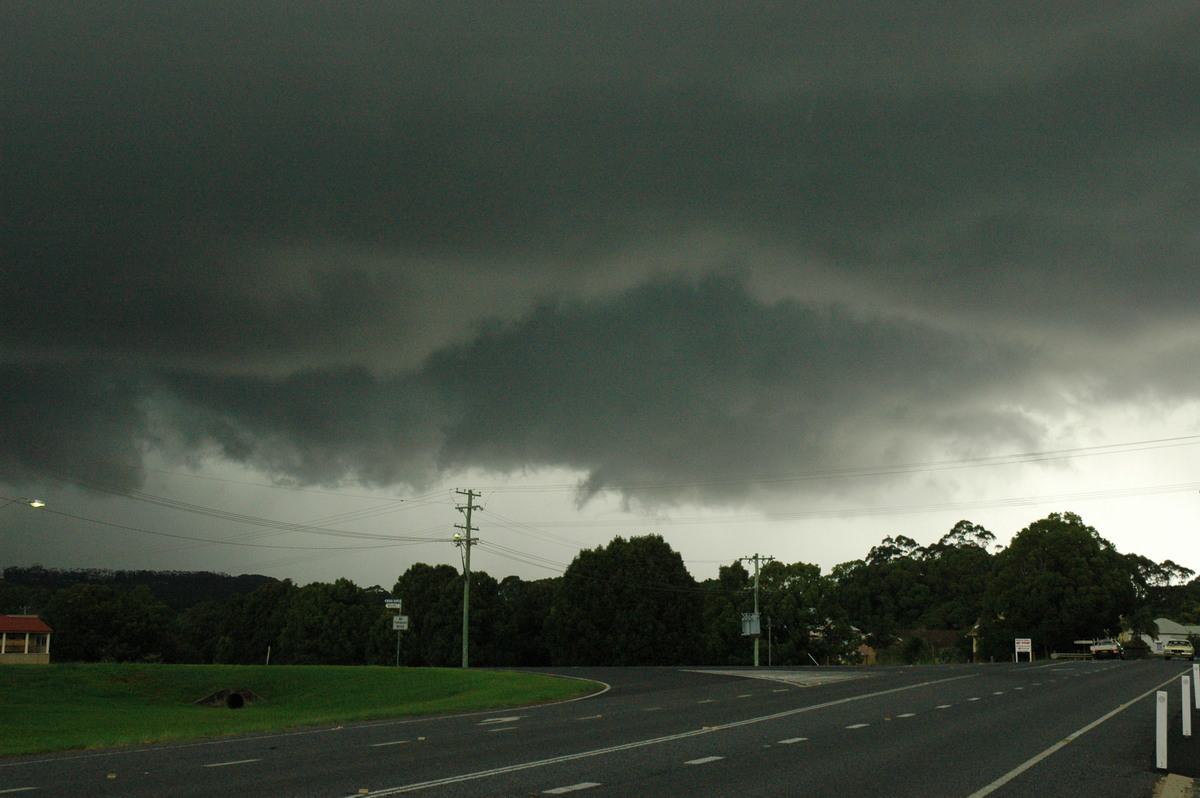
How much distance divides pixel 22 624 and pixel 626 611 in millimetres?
58462

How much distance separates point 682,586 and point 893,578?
280ft

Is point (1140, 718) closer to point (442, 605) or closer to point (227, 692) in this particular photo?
point (227, 692)

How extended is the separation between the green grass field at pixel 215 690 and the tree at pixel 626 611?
3639cm

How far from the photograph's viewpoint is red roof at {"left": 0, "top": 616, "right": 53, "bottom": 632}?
9281 cm

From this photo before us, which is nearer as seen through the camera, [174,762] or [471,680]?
[174,762]

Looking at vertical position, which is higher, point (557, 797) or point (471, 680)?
point (557, 797)

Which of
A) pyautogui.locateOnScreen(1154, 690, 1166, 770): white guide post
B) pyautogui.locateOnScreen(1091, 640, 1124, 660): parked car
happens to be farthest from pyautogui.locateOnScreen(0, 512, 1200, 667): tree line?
pyautogui.locateOnScreen(1154, 690, 1166, 770): white guide post

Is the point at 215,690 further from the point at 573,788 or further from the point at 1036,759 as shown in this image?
the point at 1036,759

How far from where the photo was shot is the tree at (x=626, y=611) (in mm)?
94500

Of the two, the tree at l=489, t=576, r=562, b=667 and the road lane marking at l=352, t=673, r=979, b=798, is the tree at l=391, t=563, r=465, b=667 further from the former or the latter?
the road lane marking at l=352, t=673, r=979, b=798

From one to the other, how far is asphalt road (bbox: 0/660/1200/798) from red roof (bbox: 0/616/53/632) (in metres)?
85.6

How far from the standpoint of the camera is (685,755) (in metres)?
15.1

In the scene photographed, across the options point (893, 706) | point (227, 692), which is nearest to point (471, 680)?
point (227, 692)

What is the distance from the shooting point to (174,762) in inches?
601
